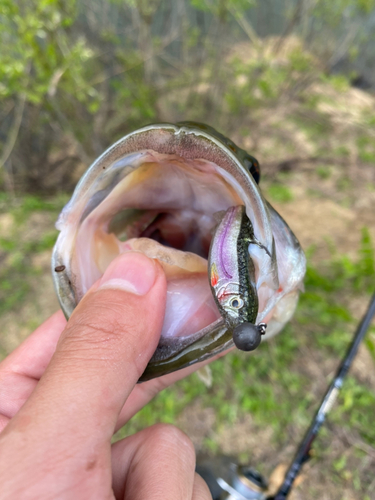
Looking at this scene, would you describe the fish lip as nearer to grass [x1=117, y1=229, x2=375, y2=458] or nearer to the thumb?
the thumb

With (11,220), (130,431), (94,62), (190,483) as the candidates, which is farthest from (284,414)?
(94,62)

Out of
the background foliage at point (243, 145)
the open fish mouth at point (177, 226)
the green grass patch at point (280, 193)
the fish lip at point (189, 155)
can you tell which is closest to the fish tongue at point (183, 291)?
the open fish mouth at point (177, 226)

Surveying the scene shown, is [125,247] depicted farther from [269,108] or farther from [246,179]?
[269,108]

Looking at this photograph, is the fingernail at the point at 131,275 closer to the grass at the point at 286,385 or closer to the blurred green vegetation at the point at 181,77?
the grass at the point at 286,385

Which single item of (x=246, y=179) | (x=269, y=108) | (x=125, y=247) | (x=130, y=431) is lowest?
Answer: (x=130, y=431)

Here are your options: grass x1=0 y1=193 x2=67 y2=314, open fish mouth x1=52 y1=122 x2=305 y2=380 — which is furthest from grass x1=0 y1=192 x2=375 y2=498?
grass x1=0 y1=193 x2=67 y2=314
